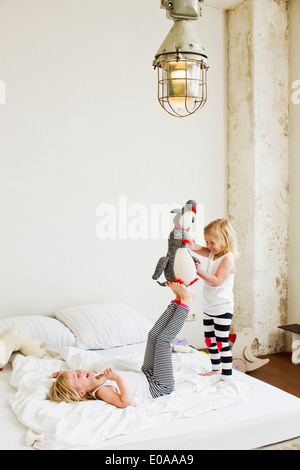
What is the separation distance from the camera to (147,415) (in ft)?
6.38

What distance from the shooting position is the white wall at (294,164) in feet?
12.5

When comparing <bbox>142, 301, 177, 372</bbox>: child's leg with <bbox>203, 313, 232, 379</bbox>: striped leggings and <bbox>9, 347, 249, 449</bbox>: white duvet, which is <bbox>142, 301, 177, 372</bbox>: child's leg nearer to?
<bbox>9, 347, 249, 449</bbox>: white duvet

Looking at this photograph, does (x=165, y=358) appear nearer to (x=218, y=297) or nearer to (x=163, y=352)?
(x=163, y=352)

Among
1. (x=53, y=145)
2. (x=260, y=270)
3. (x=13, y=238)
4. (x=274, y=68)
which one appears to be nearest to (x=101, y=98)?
(x=53, y=145)

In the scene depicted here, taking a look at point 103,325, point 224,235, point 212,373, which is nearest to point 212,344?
point 212,373

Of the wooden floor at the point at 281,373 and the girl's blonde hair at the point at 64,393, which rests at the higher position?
the girl's blonde hair at the point at 64,393

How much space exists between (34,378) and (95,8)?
259 cm

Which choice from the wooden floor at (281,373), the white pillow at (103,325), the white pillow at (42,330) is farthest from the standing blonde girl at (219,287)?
the white pillow at (42,330)

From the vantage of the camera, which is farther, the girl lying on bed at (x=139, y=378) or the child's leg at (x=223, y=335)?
the child's leg at (x=223, y=335)

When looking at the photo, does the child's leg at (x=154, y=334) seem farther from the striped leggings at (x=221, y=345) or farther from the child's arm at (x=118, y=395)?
the striped leggings at (x=221, y=345)

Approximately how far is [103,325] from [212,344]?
2.64 ft

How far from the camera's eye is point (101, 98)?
3496 millimetres

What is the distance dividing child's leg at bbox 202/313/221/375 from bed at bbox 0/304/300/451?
0.26 feet
